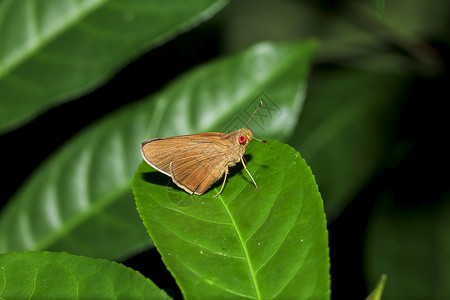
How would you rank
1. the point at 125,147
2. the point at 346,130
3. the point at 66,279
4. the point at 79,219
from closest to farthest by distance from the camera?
the point at 66,279, the point at 79,219, the point at 125,147, the point at 346,130

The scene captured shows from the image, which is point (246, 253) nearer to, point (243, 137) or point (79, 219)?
point (243, 137)

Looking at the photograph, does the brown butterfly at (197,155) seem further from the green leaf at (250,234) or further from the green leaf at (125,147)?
the green leaf at (125,147)

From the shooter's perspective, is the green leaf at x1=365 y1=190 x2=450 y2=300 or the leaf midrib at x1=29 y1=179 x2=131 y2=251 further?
the green leaf at x1=365 y1=190 x2=450 y2=300

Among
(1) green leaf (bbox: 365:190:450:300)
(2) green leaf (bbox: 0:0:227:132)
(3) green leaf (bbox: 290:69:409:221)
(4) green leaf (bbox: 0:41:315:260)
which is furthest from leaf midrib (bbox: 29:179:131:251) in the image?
(1) green leaf (bbox: 365:190:450:300)

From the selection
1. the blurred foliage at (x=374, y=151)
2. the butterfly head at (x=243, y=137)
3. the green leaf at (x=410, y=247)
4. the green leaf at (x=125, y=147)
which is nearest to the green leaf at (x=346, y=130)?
the blurred foliage at (x=374, y=151)

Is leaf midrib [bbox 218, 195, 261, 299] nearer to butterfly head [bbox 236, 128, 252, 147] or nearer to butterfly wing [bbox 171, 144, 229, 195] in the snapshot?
butterfly wing [bbox 171, 144, 229, 195]

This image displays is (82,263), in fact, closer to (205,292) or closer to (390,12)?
(205,292)

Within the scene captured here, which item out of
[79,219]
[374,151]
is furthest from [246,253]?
[374,151]

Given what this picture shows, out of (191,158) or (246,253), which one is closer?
(246,253)

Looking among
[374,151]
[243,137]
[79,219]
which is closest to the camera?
[243,137]
